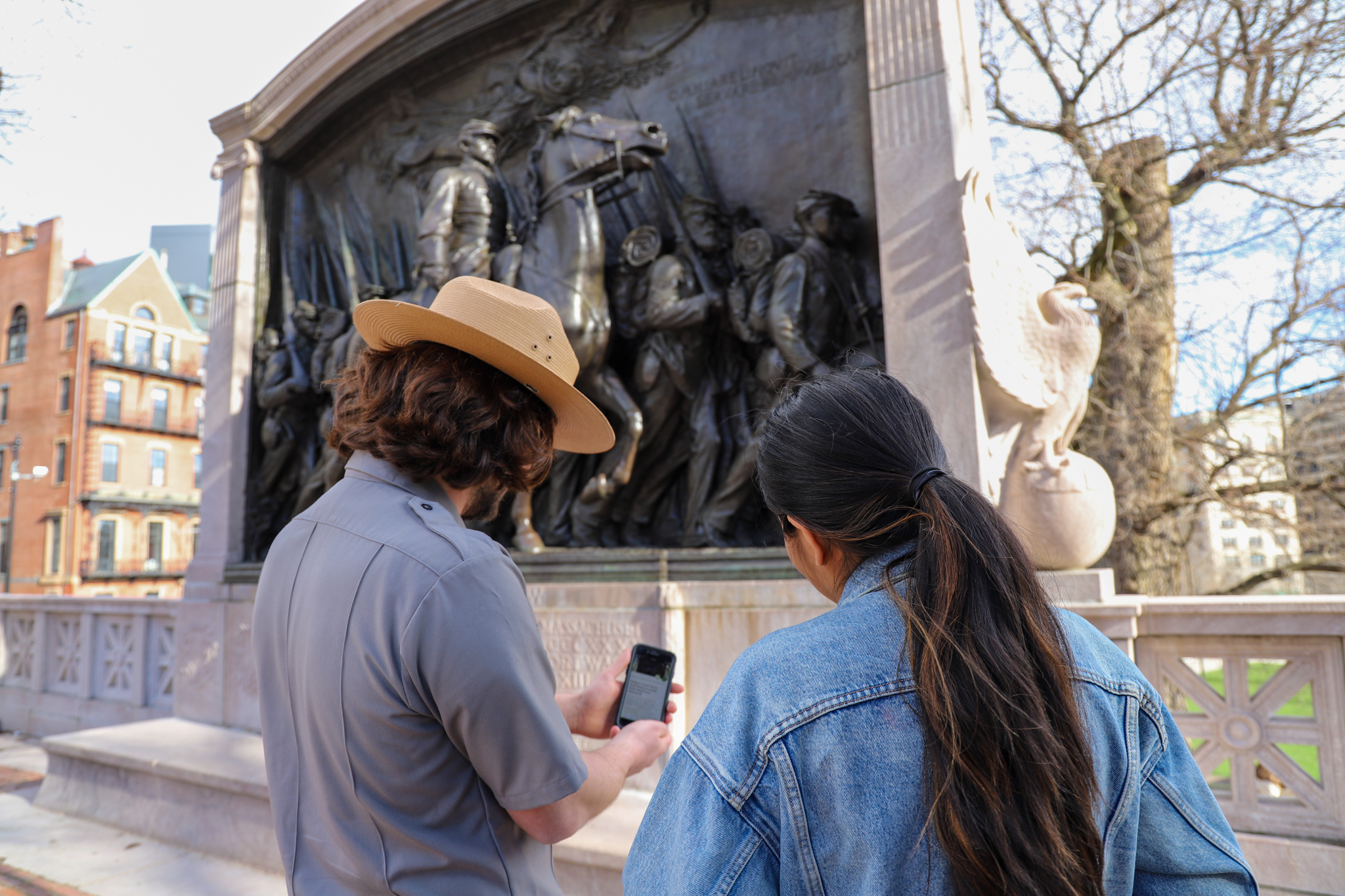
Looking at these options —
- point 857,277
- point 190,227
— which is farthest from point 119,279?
point 857,277

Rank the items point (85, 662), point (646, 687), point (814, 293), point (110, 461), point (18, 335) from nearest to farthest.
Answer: point (646, 687) → point (814, 293) → point (85, 662) → point (110, 461) → point (18, 335)

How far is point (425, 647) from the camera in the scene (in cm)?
127

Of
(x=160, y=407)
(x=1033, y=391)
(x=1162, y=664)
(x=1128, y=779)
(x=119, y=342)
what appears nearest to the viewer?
(x=1128, y=779)

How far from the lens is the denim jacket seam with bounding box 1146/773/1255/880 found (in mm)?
1021

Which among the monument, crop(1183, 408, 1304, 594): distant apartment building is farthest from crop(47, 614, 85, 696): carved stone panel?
crop(1183, 408, 1304, 594): distant apartment building

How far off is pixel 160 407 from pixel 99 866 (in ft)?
120

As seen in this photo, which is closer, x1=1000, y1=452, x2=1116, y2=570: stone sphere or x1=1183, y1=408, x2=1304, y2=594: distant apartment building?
x1=1000, y1=452, x2=1116, y2=570: stone sphere

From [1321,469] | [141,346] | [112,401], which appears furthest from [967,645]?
[141,346]

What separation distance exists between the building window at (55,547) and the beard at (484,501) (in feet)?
124

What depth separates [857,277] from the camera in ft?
15.8

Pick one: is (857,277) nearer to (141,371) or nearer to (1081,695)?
(1081,695)

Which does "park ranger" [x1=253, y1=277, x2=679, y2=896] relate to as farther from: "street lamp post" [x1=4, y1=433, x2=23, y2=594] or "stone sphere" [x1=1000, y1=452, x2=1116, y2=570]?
"street lamp post" [x1=4, y1=433, x2=23, y2=594]

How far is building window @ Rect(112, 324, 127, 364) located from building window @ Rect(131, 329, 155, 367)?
0.38m

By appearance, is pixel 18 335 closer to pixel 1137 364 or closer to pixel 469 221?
pixel 469 221
